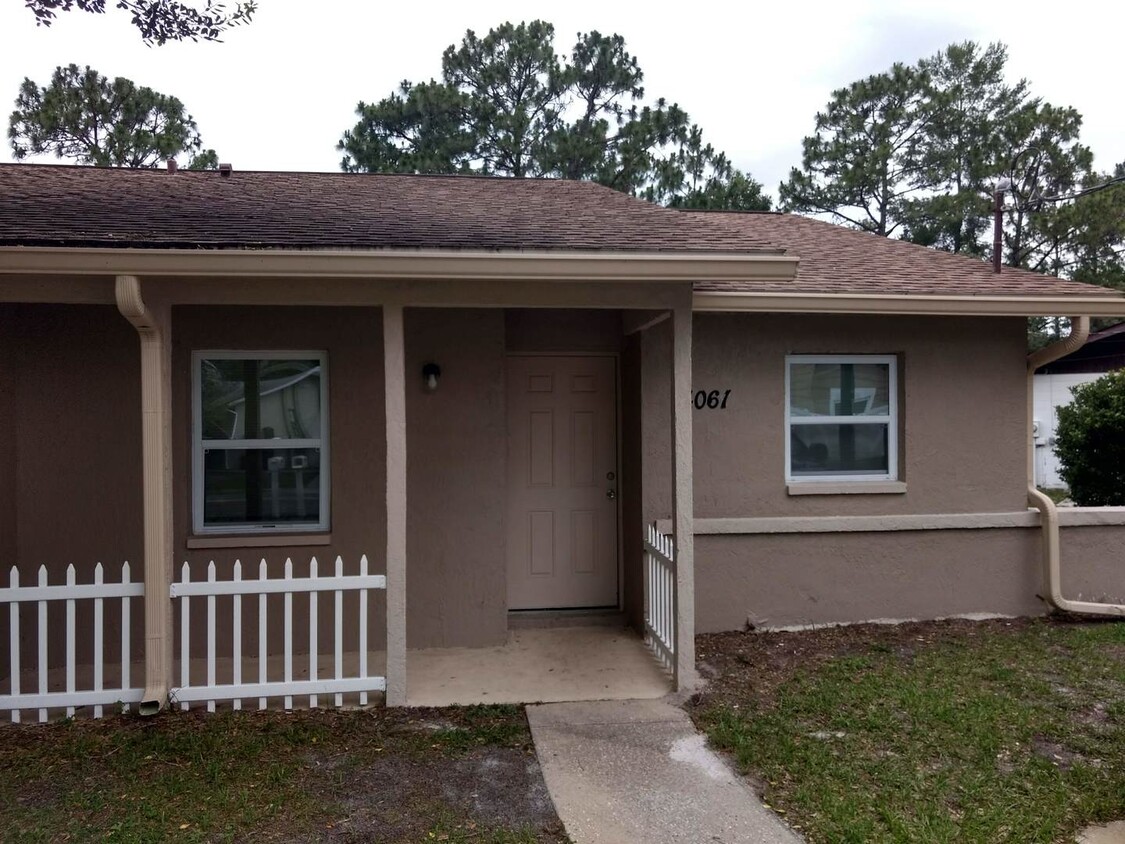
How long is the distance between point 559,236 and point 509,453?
2362 millimetres

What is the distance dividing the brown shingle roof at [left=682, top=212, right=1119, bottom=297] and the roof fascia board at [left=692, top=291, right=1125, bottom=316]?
57 mm

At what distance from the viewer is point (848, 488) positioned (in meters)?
7.08

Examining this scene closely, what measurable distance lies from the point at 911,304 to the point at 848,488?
155 cm

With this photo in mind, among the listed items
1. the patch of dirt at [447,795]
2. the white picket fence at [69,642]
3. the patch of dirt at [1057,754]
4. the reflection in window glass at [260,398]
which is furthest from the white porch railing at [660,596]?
the white picket fence at [69,642]

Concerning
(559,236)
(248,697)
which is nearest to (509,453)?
(559,236)

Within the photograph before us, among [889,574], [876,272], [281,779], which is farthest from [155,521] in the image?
[876,272]

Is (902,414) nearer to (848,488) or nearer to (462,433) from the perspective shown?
(848,488)

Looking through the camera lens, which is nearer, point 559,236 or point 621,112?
point 559,236

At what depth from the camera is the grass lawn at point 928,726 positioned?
398 centimetres

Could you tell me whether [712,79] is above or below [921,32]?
below

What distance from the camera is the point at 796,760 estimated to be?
453cm

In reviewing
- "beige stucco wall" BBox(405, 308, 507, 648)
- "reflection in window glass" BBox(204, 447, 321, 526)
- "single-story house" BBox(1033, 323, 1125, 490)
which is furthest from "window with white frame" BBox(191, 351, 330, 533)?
"single-story house" BBox(1033, 323, 1125, 490)

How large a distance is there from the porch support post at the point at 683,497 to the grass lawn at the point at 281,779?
44.5 inches

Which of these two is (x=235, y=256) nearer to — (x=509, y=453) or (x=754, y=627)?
(x=509, y=453)
